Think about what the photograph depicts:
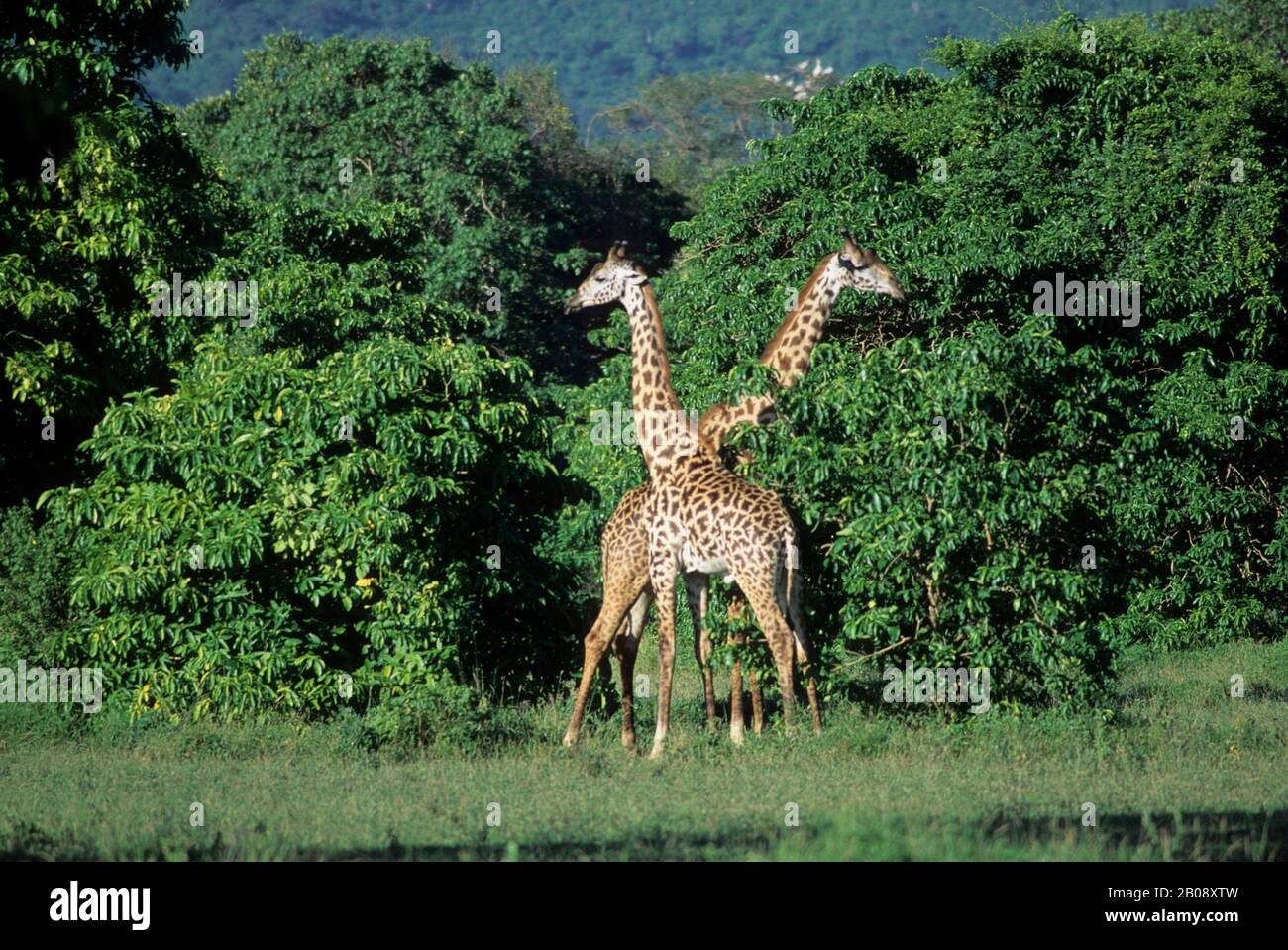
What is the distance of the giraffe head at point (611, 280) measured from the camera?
14273 mm

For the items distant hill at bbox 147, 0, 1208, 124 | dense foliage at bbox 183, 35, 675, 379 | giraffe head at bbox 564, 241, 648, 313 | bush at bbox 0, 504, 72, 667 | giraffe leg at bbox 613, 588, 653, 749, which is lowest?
giraffe leg at bbox 613, 588, 653, 749

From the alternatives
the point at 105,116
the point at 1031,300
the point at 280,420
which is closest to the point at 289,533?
the point at 280,420

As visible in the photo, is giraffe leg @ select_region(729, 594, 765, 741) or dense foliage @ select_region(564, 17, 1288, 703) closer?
dense foliage @ select_region(564, 17, 1288, 703)

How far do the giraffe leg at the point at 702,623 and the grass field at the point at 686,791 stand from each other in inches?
10.6

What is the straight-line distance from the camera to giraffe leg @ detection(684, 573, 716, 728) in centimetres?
1329

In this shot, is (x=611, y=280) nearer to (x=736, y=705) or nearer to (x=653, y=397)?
(x=653, y=397)

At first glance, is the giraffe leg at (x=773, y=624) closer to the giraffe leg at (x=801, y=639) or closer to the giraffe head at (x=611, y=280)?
the giraffe leg at (x=801, y=639)

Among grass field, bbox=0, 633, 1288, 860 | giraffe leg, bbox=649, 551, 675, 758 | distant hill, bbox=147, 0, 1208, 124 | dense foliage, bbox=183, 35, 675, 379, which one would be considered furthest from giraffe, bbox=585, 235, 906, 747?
distant hill, bbox=147, 0, 1208, 124

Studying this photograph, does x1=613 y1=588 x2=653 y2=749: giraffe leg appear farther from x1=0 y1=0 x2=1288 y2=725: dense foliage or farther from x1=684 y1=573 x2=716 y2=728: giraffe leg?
x1=0 y1=0 x2=1288 y2=725: dense foliage

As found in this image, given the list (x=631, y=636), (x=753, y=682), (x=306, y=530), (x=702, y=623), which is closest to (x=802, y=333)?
(x=702, y=623)

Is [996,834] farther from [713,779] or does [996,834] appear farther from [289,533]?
[289,533]

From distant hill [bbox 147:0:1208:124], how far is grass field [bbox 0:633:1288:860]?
127812 mm

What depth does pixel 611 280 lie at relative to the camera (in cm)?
1431

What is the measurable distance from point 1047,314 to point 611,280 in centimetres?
369
